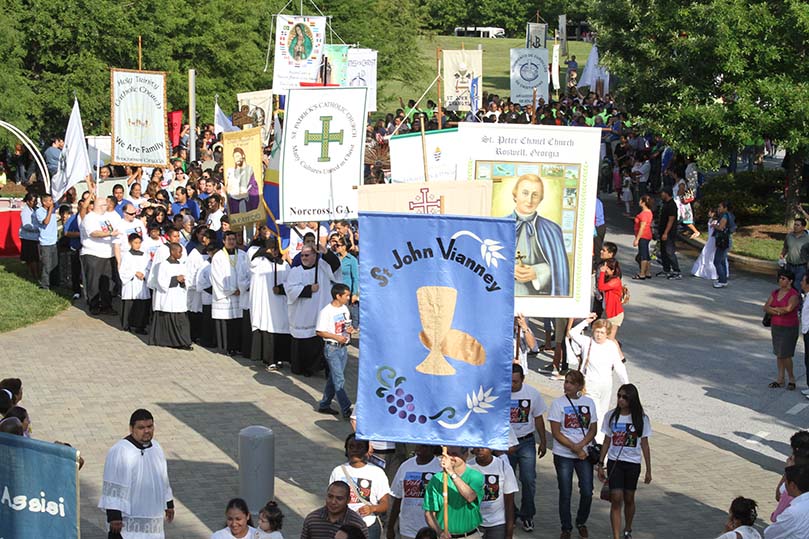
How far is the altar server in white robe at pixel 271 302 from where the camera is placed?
16984 mm

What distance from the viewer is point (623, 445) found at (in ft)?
36.4

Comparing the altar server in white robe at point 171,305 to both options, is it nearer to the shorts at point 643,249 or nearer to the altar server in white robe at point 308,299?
the altar server in white robe at point 308,299

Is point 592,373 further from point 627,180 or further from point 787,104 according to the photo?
point 627,180

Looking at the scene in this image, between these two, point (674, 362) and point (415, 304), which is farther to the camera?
point (674, 362)

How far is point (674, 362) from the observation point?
1770 centimetres

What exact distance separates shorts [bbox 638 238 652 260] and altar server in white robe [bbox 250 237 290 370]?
7.66 metres

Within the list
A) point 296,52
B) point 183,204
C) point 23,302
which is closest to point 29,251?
point 23,302

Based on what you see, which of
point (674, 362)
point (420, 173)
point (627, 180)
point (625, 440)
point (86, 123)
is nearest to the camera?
point (625, 440)

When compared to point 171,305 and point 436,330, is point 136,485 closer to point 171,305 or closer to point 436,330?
point 436,330

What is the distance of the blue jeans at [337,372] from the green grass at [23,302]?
6.79 metres

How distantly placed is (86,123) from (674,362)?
67.2ft

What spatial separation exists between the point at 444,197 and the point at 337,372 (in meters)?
4.24

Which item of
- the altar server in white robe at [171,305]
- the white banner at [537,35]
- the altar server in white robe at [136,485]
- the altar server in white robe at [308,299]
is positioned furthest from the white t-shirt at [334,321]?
the white banner at [537,35]

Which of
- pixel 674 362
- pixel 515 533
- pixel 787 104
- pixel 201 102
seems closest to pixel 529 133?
pixel 515 533
